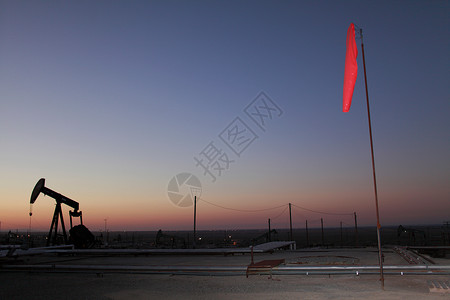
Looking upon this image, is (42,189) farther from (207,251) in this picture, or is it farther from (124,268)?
(124,268)

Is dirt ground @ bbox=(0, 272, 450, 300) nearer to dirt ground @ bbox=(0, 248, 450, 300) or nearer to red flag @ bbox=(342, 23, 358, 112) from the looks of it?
dirt ground @ bbox=(0, 248, 450, 300)

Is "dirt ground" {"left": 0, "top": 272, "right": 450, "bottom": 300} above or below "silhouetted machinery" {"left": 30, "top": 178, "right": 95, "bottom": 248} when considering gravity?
below

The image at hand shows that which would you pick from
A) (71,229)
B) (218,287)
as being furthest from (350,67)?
(71,229)

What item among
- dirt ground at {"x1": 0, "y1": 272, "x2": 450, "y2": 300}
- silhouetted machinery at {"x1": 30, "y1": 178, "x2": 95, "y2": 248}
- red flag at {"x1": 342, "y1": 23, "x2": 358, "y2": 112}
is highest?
red flag at {"x1": 342, "y1": 23, "x2": 358, "y2": 112}

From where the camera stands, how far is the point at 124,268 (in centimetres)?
1596

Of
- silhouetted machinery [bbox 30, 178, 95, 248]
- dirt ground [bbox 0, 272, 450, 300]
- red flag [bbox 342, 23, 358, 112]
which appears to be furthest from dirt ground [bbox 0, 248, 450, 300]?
silhouetted machinery [bbox 30, 178, 95, 248]

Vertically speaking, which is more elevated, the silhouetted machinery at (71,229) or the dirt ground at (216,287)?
the silhouetted machinery at (71,229)

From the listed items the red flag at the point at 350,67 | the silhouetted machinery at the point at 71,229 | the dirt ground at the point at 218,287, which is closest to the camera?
the dirt ground at the point at 218,287

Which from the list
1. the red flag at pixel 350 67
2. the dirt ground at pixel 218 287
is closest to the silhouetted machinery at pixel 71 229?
the dirt ground at pixel 218 287

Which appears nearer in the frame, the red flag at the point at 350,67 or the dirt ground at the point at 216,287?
the dirt ground at the point at 216,287

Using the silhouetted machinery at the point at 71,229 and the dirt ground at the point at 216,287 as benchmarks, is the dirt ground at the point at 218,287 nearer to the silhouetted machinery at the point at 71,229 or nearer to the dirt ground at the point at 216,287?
the dirt ground at the point at 216,287

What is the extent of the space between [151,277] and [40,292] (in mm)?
4003

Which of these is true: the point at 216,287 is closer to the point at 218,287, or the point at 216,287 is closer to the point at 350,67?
the point at 218,287

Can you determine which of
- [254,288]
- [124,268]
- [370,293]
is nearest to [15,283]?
[124,268]
